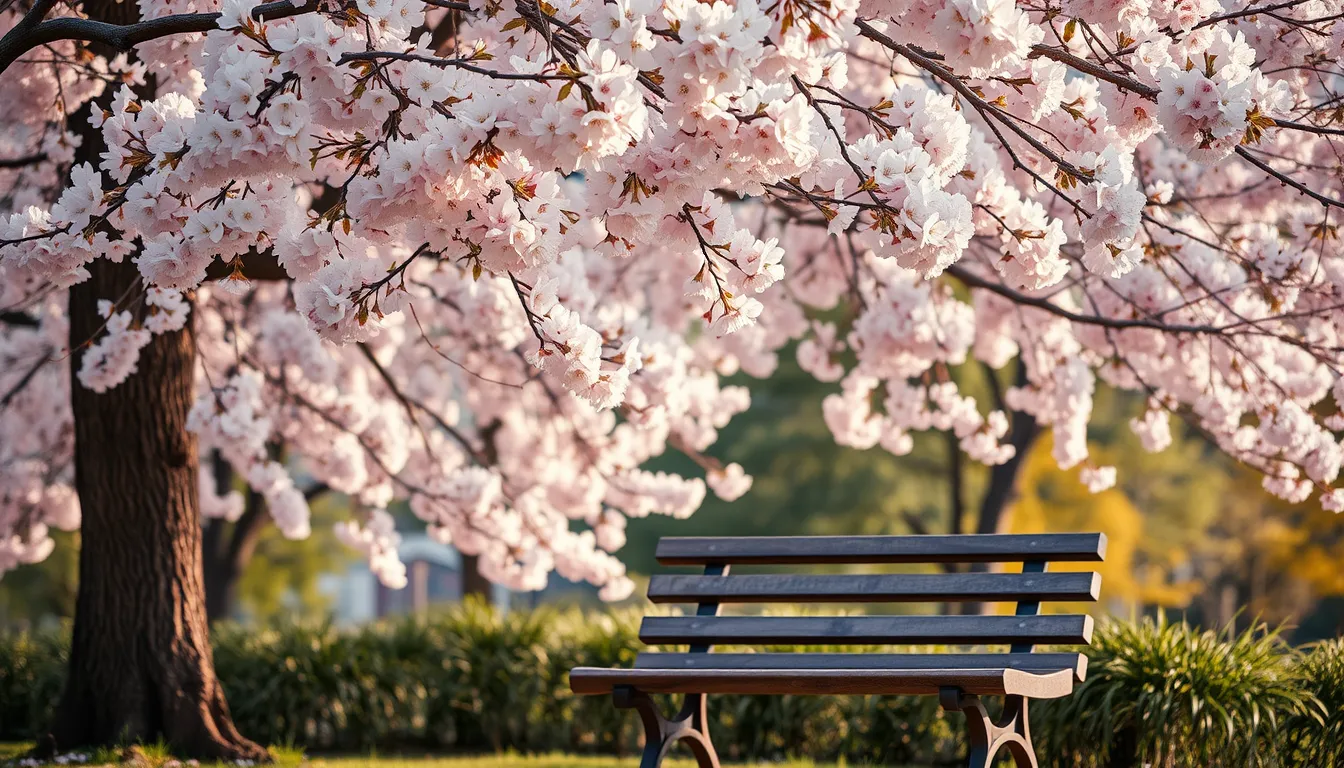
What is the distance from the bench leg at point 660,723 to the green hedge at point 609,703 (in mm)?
1757

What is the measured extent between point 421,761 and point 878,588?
3213mm

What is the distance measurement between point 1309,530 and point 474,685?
42.2 feet

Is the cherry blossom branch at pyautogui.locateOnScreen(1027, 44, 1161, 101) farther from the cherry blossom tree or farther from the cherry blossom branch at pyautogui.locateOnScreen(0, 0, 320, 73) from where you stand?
the cherry blossom branch at pyautogui.locateOnScreen(0, 0, 320, 73)

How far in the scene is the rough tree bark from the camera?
219 inches

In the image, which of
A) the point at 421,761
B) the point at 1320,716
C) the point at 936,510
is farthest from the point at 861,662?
the point at 936,510

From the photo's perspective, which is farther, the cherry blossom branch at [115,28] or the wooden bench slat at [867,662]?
the wooden bench slat at [867,662]

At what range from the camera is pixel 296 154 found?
3.01m

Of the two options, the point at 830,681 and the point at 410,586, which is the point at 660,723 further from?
the point at 410,586

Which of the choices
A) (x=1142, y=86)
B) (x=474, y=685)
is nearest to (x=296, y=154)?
(x=1142, y=86)

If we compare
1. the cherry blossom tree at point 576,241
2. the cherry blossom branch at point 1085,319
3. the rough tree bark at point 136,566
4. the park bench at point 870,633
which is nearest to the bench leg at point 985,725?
the park bench at point 870,633

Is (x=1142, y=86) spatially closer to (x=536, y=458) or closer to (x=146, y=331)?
(x=146, y=331)

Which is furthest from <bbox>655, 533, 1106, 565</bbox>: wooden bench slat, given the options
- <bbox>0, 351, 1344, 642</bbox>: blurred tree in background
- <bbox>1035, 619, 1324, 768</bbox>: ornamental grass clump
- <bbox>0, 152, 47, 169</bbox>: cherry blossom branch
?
<bbox>0, 351, 1344, 642</bbox>: blurred tree in background

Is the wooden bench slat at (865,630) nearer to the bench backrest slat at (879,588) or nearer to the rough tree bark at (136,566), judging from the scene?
the bench backrest slat at (879,588)

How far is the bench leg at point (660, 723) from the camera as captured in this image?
12.5 ft
